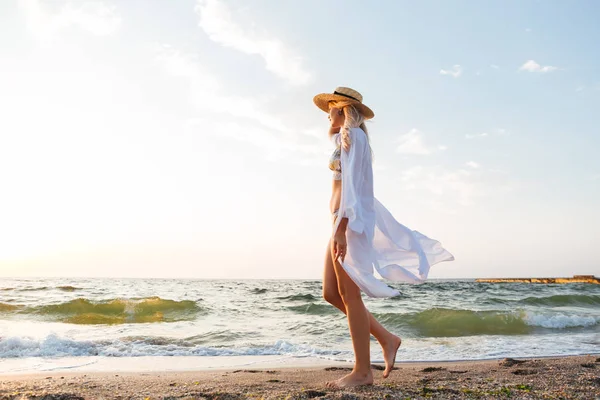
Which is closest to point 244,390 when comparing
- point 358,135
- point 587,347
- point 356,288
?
point 356,288

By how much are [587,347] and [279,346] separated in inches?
180

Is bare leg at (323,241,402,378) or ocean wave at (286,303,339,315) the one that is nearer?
bare leg at (323,241,402,378)

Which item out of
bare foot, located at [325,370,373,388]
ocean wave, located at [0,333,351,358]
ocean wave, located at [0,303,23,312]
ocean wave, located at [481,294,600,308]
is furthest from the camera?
ocean wave, located at [481,294,600,308]

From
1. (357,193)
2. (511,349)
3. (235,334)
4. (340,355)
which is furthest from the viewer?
(235,334)

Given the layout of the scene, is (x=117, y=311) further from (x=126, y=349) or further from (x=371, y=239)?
(x=371, y=239)

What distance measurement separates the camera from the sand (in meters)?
3.08

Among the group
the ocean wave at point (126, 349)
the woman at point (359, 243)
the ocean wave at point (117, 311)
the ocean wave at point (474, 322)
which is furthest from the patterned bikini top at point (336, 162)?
the ocean wave at point (117, 311)

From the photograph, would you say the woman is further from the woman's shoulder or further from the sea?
the sea

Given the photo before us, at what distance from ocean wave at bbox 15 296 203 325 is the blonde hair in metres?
8.84

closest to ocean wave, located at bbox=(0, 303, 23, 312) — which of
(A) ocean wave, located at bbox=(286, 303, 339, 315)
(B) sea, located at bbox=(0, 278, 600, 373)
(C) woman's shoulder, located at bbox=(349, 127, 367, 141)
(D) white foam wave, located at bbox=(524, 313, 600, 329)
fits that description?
(B) sea, located at bbox=(0, 278, 600, 373)

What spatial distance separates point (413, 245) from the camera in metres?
3.53

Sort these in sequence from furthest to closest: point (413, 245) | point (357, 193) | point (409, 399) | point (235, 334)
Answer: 1. point (235, 334)
2. point (413, 245)
3. point (357, 193)
4. point (409, 399)

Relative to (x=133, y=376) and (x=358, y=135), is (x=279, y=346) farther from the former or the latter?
(x=358, y=135)

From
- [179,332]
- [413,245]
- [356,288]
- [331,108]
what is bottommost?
[179,332]
